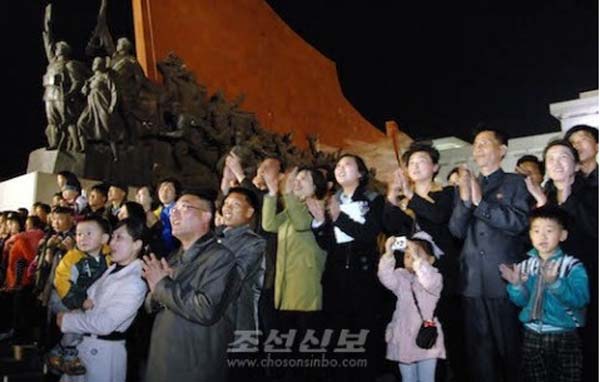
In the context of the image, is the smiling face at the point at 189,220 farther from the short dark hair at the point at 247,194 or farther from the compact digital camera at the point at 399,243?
the compact digital camera at the point at 399,243

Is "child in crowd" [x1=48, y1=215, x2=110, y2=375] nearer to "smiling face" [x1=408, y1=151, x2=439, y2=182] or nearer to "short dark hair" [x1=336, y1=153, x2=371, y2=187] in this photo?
"short dark hair" [x1=336, y1=153, x2=371, y2=187]

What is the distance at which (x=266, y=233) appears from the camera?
3936mm

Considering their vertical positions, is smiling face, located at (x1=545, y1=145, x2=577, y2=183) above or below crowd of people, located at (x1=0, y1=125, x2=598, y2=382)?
above

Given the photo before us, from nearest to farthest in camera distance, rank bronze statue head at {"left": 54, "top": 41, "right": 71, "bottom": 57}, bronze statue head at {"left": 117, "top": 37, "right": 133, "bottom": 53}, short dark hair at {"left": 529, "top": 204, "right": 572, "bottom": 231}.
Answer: short dark hair at {"left": 529, "top": 204, "right": 572, "bottom": 231}, bronze statue head at {"left": 54, "top": 41, "right": 71, "bottom": 57}, bronze statue head at {"left": 117, "top": 37, "right": 133, "bottom": 53}

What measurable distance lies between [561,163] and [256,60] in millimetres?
12834

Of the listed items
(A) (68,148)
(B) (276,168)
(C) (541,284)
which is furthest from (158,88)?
(C) (541,284)

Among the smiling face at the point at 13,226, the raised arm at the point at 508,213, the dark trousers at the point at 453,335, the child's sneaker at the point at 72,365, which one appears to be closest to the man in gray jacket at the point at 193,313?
the child's sneaker at the point at 72,365

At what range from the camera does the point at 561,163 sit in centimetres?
319

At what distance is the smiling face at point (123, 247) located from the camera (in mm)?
3256

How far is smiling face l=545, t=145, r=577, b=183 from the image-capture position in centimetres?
318

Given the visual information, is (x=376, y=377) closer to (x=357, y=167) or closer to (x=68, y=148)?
(x=357, y=167)

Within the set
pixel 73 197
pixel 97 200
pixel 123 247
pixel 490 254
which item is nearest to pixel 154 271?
pixel 123 247

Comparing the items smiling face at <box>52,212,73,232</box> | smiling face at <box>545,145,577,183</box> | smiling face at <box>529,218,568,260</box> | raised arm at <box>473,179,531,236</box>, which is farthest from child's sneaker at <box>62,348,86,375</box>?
smiling face at <box>545,145,577,183</box>

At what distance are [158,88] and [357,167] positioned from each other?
879cm
